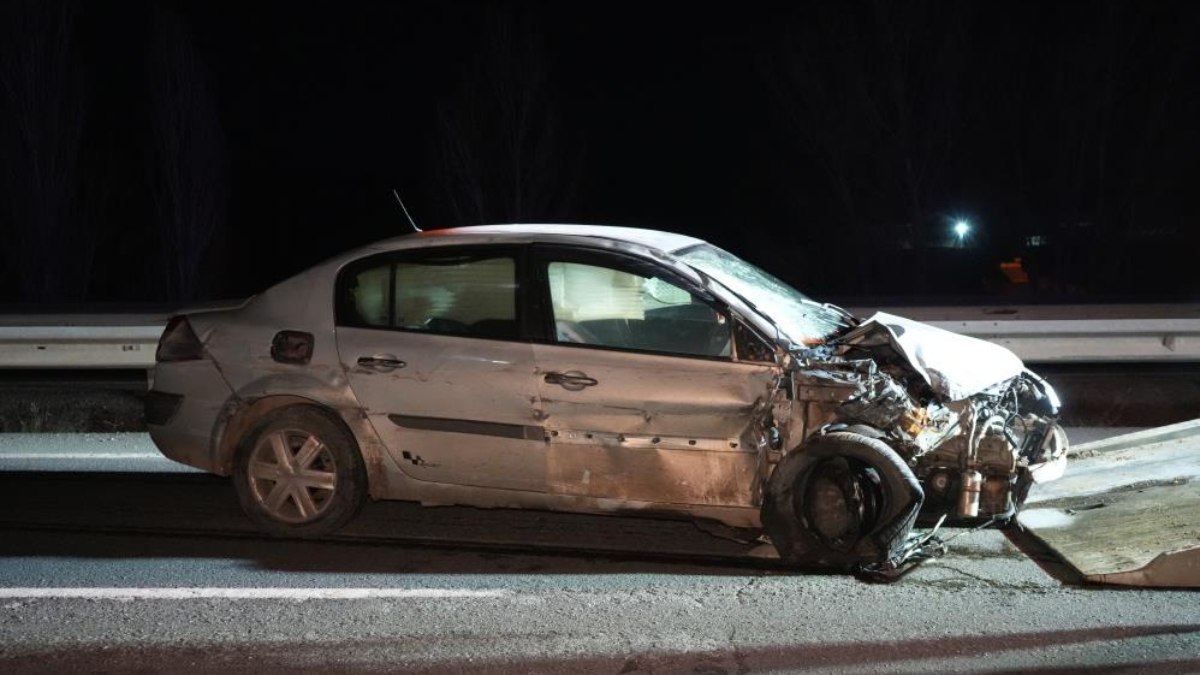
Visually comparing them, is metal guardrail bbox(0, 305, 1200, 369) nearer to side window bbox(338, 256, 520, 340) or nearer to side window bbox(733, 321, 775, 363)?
side window bbox(338, 256, 520, 340)

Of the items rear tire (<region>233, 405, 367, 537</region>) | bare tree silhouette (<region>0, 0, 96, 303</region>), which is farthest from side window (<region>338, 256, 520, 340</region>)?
bare tree silhouette (<region>0, 0, 96, 303</region>)

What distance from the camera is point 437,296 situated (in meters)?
6.05

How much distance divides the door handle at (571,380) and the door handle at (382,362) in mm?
747

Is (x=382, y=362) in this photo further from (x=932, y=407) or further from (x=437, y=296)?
(x=932, y=407)

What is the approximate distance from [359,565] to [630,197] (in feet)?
140

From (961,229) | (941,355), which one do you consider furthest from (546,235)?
(961,229)

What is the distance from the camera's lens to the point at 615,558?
577cm

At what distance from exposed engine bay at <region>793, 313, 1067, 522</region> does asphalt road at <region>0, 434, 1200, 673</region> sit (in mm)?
313

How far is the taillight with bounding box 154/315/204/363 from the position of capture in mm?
6285

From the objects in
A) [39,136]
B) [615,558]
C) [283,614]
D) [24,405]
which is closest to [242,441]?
[283,614]

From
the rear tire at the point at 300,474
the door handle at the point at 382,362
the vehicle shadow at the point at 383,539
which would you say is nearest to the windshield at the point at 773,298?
the vehicle shadow at the point at 383,539

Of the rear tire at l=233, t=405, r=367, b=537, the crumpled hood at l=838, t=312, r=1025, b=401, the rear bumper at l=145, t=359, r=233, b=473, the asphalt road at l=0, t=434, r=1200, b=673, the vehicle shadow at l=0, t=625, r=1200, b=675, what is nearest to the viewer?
the vehicle shadow at l=0, t=625, r=1200, b=675

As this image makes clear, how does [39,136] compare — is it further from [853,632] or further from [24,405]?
[853,632]

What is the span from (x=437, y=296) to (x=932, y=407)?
7.96ft
